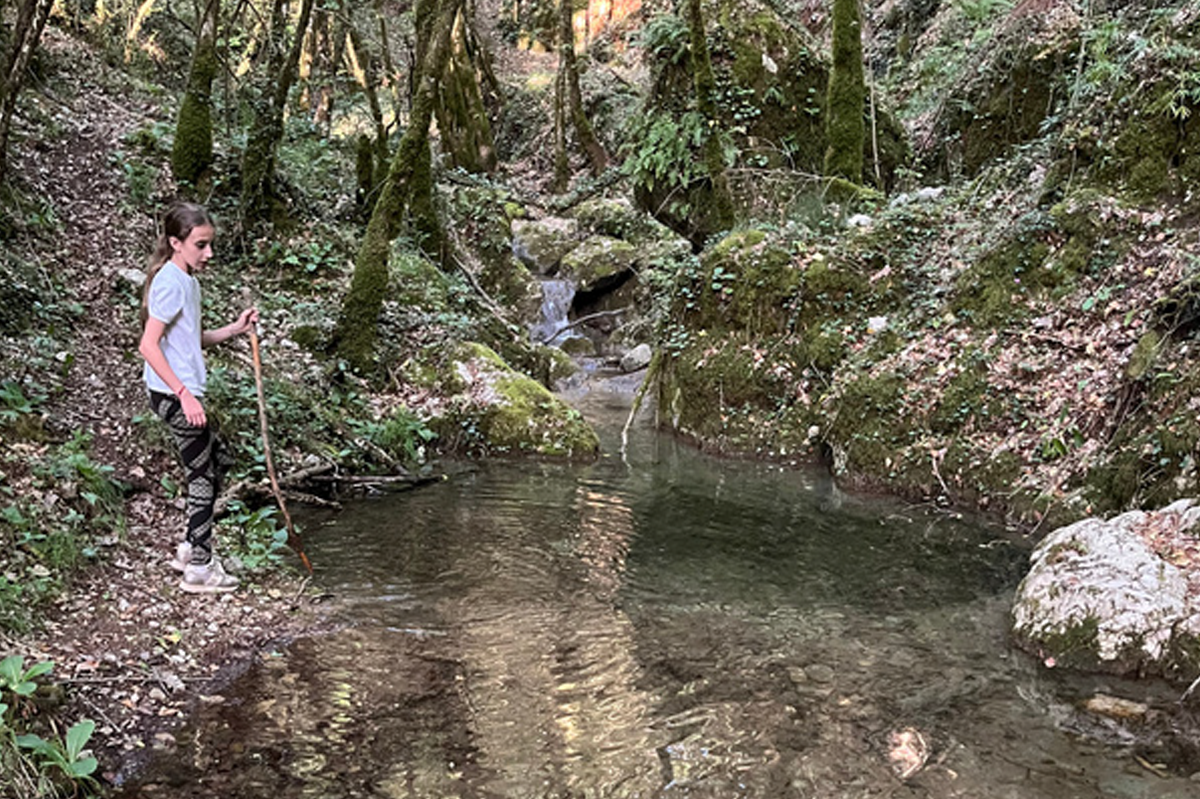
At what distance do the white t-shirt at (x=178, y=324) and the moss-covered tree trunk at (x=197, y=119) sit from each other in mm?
8187

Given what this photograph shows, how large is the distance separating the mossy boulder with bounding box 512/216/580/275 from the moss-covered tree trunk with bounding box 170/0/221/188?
874 centimetres

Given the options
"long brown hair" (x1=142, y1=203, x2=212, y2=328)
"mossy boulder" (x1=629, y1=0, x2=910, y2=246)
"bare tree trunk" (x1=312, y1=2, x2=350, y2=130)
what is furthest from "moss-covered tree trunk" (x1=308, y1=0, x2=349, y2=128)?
"long brown hair" (x1=142, y1=203, x2=212, y2=328)

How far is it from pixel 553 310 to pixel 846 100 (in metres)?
7.80

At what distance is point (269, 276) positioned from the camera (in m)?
11.3

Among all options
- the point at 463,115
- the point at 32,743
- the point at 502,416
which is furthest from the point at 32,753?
the point at 463,115

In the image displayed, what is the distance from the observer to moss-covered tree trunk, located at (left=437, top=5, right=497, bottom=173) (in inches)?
895

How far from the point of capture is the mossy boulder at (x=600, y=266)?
1869cm

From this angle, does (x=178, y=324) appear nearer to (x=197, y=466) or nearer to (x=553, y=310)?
(x=197, y=466)

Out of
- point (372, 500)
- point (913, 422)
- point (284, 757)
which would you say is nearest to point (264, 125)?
point (372, 500)

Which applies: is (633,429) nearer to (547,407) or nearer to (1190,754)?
(547,407)

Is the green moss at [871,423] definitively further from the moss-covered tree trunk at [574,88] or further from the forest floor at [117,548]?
the moss-covered tree trunk at [574,88]

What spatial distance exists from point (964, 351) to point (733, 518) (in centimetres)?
347

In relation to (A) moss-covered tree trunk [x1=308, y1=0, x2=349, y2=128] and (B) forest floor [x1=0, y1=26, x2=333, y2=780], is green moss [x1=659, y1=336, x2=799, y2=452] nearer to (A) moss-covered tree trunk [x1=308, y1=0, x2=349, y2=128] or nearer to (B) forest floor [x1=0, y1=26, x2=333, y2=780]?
(B) forest floor [x1=0, y1=26, x2=333, y2=780]

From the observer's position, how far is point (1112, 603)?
192 inches
